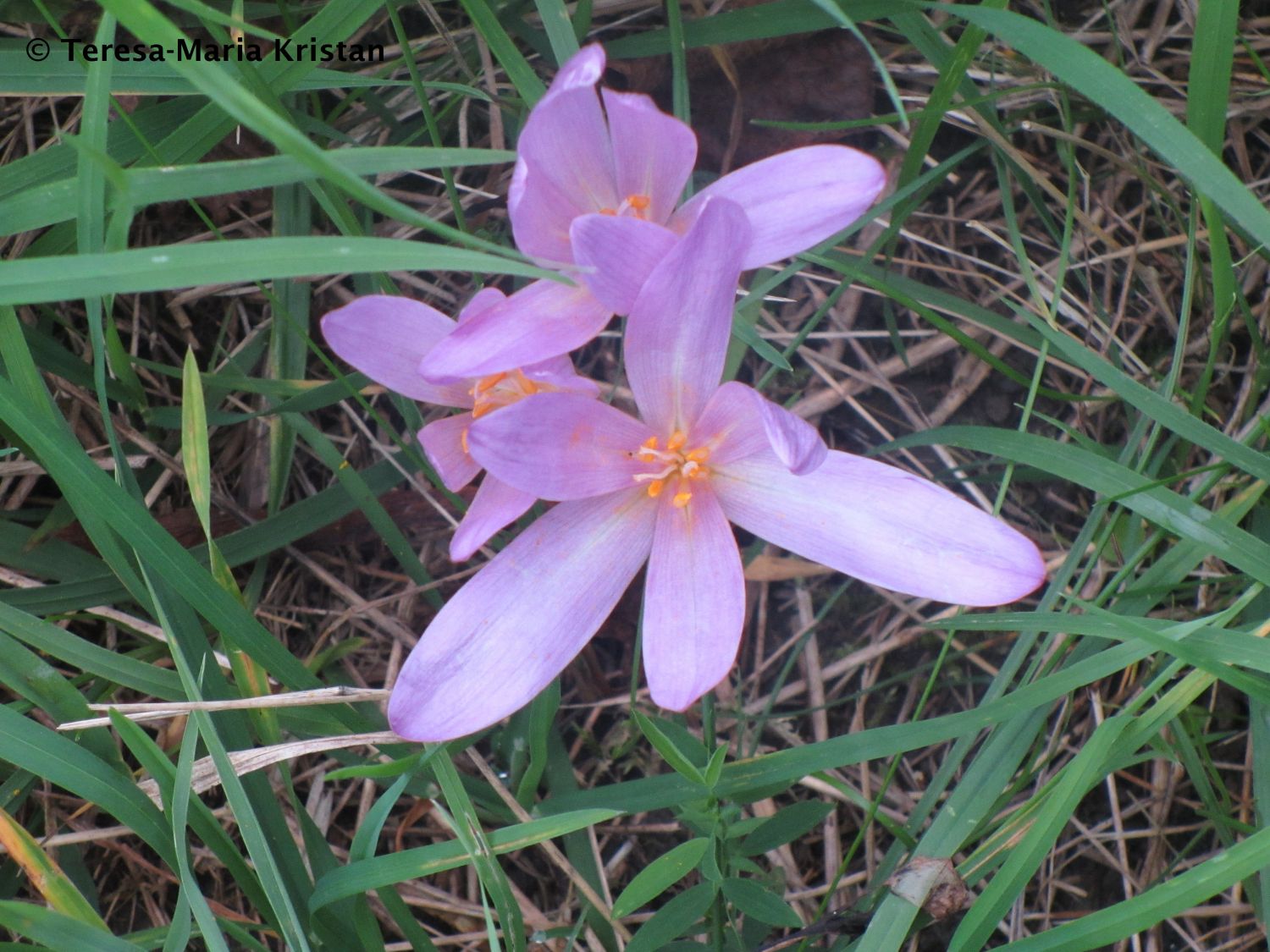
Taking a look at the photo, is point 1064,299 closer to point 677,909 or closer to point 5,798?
point 677,909

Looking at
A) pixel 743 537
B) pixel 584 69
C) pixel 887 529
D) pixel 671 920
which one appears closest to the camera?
pixel 584 69

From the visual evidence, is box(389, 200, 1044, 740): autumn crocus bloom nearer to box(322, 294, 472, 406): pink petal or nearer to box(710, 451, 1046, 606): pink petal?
box(710, 451, 1046, 606): pink petal

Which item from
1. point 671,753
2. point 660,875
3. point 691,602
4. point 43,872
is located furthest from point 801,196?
point 43,872

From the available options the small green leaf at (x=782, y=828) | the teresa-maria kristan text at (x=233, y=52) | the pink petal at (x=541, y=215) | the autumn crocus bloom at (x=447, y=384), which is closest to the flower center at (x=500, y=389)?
the autumn crocus bloom at (x=447, y=384)

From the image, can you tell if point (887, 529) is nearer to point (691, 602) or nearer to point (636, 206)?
point (691, 602)

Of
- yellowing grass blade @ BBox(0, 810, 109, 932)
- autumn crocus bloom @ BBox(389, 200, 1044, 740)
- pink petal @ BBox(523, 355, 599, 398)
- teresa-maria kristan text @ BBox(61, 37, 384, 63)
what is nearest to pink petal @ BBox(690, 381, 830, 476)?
autumn crocus bloom @ BBox(389, 200, 1044, 740)

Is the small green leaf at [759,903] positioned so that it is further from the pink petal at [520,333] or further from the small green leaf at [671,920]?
the pink petal at [520,333]
